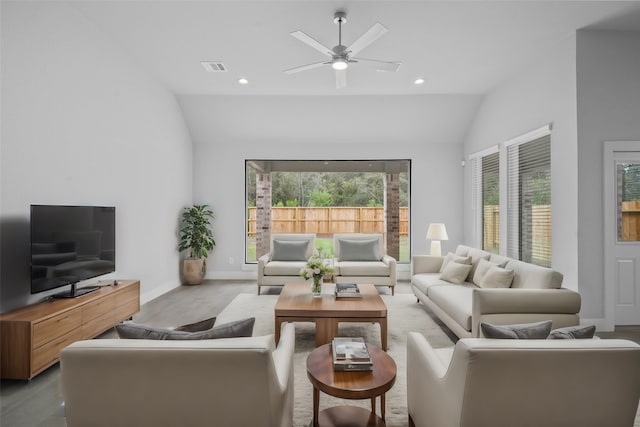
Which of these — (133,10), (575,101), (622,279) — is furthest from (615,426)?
(133,10)

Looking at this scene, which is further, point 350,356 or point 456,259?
point 456,259

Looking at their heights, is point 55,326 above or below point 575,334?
below

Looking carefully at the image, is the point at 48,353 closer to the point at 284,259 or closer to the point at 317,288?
the point at 317,288

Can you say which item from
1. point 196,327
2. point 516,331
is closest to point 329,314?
point 196,327

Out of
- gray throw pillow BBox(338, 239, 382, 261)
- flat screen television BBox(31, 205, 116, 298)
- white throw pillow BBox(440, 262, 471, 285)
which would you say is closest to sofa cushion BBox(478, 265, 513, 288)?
white throw pillow BBox(440, 262, 471, 285)

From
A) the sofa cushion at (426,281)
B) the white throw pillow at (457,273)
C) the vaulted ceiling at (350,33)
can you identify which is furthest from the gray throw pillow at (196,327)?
the white throw pillow at (457,273)

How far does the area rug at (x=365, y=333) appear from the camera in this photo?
2.36 m

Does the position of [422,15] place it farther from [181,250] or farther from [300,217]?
[181,250]

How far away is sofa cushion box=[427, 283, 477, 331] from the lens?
128 inches

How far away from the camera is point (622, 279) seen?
3.90 metres

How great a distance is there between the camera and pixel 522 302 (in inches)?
121

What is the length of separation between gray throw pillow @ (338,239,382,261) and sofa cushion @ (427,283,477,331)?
175 cm

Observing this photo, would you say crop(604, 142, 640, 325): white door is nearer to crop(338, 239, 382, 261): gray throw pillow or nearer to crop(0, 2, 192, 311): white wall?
crop(338, 239, 382, 261): gray throw pillow

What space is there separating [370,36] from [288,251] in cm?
378
